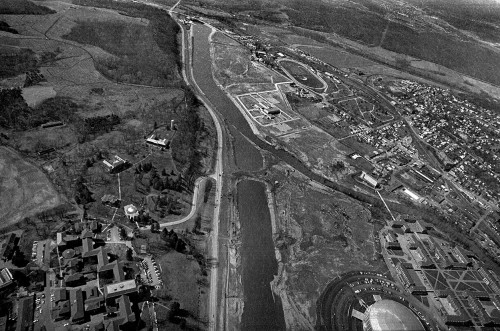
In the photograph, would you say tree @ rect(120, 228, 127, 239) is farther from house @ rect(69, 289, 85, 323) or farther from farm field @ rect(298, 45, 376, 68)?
farm field @ rect(298, 45, 376, 68)

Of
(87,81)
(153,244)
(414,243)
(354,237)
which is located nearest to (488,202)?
(414,243)

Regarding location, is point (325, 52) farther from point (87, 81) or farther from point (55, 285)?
point (55, 285)

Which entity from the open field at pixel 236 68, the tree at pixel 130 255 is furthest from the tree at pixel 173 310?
the open field at pixel 236 68

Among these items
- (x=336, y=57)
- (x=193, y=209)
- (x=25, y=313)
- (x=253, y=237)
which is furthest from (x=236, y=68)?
(x=25, y=313)

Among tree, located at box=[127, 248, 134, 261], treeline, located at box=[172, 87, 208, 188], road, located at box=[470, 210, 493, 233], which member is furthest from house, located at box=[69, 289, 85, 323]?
road, located at box=[470, 210, 493, 233]

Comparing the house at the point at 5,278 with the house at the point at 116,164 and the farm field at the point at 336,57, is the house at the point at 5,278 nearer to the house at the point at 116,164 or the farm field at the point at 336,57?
the house at the point at 116,164

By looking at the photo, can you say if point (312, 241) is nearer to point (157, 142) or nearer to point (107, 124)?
point (157, 142)
